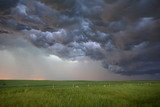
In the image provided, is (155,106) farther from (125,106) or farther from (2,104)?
(2,104)

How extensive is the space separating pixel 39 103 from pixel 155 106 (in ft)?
41.6

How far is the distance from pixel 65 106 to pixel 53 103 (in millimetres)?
1445

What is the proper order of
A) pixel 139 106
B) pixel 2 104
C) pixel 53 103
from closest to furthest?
pixel 2 104, pixel 53 103, pixel 139 106

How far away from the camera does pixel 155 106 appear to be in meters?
23.8

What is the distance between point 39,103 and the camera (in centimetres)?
2161

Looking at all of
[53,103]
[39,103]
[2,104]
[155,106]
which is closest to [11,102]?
[2,104]

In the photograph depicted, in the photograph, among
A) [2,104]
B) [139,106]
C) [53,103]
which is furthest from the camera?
[139,106]

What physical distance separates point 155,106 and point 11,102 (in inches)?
607

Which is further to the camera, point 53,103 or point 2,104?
point 53,103

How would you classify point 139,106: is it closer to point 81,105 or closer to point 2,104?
point 81,105

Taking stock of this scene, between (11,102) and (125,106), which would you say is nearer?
(11,102)

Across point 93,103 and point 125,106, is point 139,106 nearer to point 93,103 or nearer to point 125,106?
point 125,106

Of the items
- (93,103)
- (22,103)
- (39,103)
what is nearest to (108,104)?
(93,103)

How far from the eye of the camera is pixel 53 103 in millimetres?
22094
